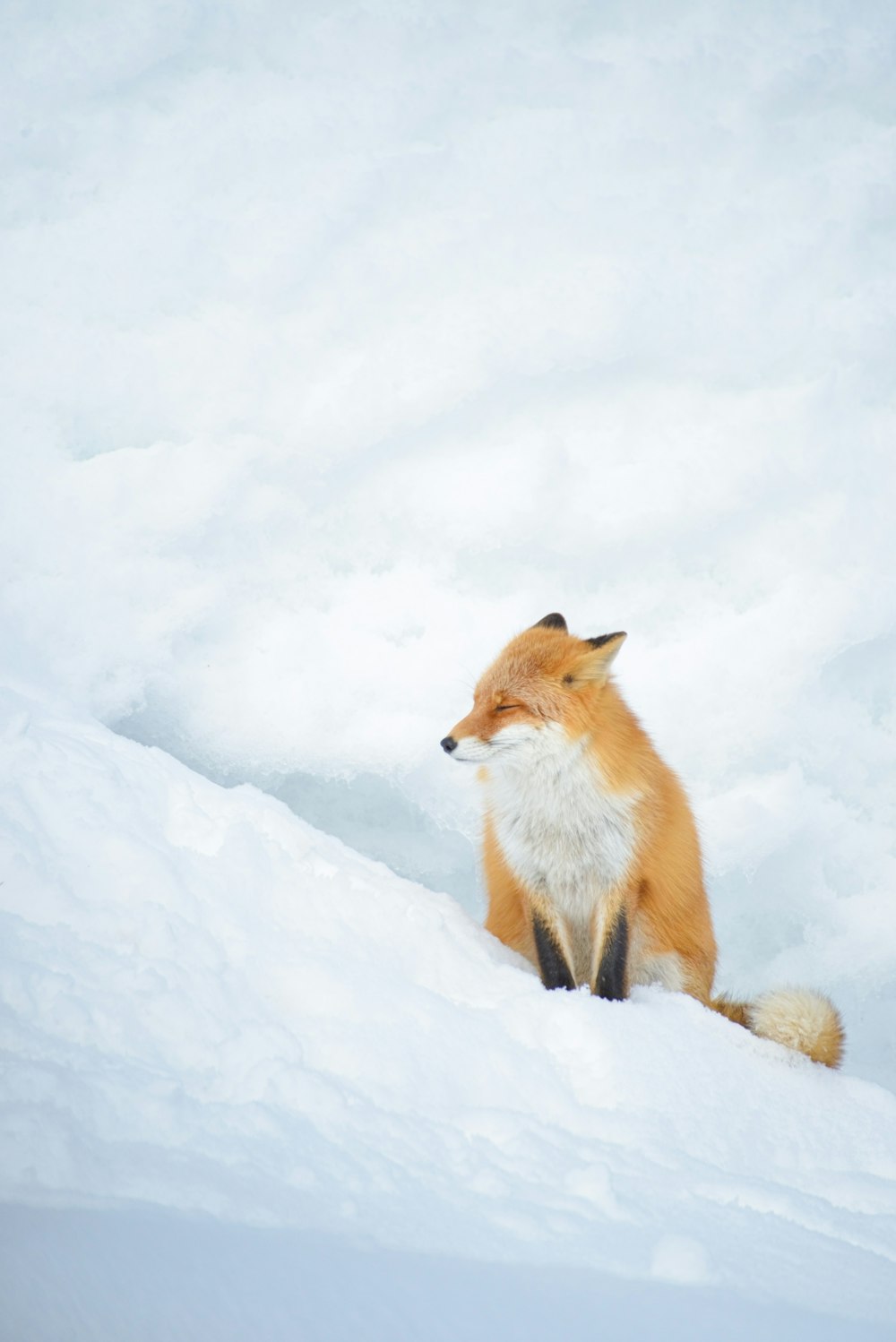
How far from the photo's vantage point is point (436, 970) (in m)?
2.08

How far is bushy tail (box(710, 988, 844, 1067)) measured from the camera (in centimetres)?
247

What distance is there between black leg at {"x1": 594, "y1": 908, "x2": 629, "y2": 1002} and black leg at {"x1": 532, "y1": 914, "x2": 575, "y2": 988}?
0.11 metres

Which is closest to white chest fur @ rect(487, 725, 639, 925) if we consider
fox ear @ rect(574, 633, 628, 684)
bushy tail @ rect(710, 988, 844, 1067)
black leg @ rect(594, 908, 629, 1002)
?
black leg @ rect(594, 908, 629, 1002)

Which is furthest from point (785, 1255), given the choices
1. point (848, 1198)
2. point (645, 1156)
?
point (848, 1198)

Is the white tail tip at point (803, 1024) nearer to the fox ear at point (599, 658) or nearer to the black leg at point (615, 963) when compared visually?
the black leg at point (615, 963)

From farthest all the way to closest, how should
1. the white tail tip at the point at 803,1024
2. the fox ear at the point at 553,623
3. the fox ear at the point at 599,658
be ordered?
the fox ear at the point at 553,623 < the fox ear at the point at 599,658 < the white tail tip at the point at 803,1024

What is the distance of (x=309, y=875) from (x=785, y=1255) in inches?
47.9

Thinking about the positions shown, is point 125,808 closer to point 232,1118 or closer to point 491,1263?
point 232,1118

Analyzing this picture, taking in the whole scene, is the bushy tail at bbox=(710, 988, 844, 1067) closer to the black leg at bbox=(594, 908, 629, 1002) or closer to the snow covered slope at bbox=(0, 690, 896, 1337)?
the snow covered slope at bbox=(0, 690, 896, 1337)

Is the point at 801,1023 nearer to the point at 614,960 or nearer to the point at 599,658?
the point at 614,960

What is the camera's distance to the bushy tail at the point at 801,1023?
247 centimetres

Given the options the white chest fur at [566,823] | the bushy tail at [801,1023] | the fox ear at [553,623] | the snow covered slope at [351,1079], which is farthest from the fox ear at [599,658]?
the bushy tail at [801,1023]

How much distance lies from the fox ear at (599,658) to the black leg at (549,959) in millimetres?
722

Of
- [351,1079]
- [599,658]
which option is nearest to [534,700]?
[599,658]
